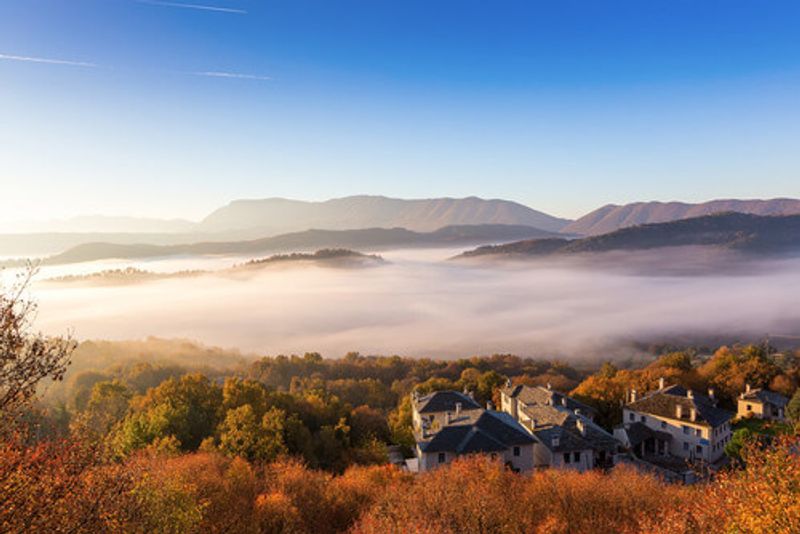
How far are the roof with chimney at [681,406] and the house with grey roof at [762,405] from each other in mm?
8469

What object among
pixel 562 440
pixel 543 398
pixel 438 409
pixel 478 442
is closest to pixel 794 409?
pixel 543 398

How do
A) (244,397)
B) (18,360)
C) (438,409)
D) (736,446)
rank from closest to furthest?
(18,360)
(736,446)
(244,397)
(438,409)

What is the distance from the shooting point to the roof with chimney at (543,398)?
63562mm

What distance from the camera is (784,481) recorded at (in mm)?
19438

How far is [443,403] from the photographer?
60.6 metres

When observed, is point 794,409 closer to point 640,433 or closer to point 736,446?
point 736,446

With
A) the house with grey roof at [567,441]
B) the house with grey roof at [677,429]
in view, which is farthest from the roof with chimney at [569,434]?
the house with grey roof at [677,429]

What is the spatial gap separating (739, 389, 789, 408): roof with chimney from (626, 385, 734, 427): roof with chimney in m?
9.02

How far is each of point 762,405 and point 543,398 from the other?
3424 cm

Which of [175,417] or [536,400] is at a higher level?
[175,417]

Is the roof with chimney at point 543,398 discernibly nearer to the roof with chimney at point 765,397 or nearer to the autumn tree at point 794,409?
the autumn tree at point 794,409

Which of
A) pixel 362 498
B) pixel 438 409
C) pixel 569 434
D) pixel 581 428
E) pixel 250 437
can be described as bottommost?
pixel 438 409

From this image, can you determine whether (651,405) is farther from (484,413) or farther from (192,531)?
(192,531)

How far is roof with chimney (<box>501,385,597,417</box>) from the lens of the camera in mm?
63562
